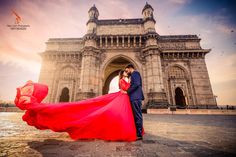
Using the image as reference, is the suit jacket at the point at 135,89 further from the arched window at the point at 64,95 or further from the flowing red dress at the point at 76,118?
the arched window at the point at 64,95

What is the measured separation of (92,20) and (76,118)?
1848 cm

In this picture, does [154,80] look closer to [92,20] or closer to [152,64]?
[152,64]

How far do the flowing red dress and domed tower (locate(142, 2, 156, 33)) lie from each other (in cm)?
1729

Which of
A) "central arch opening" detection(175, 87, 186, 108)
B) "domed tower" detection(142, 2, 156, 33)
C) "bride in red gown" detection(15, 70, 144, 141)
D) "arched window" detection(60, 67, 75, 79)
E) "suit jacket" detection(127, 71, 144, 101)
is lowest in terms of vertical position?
"bride in red gown" detection(15, 70, 144, 141)

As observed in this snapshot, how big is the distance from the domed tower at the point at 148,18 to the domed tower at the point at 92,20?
7.58 m

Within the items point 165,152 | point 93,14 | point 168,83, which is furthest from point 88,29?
point 165,152

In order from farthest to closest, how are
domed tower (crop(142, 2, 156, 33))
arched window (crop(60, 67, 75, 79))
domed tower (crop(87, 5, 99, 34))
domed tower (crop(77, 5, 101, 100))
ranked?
arched window (crop(60, 67, 75, 79)), domed tower (crop(87, 5, 99, 34)), domed tower (crop(142, 2, 156, 33)), domed tower (crop(77, 5, 101, 100))

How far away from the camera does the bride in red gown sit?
9.15 ft

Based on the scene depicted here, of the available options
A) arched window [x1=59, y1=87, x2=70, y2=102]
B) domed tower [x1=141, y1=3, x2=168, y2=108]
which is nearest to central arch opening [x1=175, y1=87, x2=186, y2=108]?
domed tower [x1=141, y1=3, x2=168, y2=108]

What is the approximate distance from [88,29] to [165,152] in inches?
757

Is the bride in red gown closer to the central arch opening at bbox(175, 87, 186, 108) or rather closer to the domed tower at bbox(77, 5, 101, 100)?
the domed tower at bbox(77, 5, 101, 100)

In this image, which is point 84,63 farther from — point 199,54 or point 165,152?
point 199,54

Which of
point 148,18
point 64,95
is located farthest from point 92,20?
point 64,95

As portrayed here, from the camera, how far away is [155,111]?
14.2 meters
